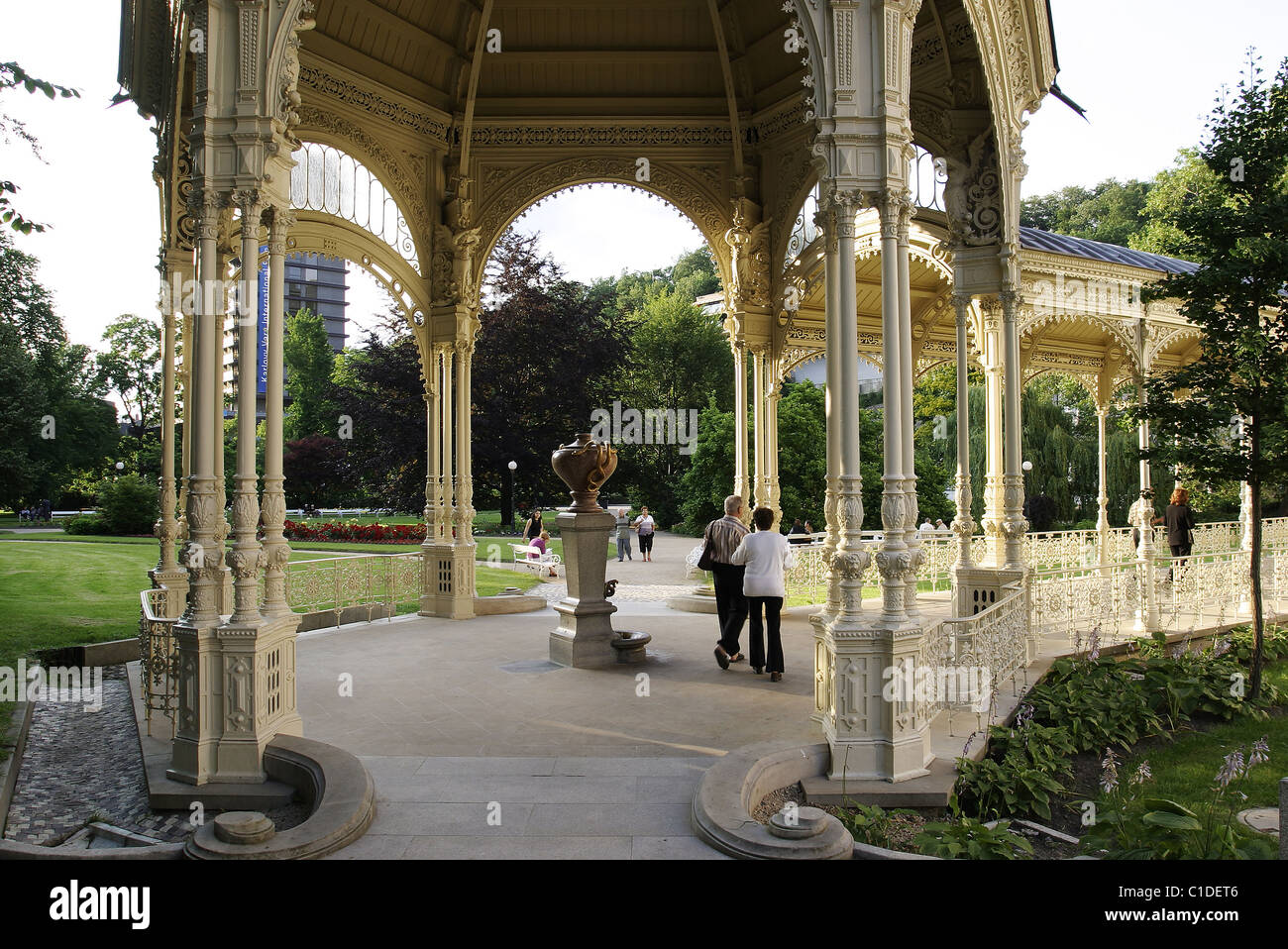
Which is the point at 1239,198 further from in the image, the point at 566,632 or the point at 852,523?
the point at 566,632

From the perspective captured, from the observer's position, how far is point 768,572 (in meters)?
7.71

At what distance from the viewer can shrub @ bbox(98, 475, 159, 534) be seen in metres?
28.8

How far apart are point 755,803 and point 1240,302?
755 cm

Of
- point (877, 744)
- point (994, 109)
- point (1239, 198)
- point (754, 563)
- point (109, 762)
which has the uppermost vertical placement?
point (994, 109)

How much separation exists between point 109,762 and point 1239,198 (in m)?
11.8

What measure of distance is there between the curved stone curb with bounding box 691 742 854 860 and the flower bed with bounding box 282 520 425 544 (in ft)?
75.8

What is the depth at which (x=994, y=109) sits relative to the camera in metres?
8.57

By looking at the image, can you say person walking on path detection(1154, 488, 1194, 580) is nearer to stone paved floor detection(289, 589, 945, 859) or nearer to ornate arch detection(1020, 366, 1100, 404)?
ornate arch detection(1020, 366, 1100, 404)

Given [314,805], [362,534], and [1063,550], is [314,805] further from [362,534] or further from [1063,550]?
[362,534]

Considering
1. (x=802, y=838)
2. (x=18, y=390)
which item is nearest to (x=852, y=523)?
(x=802, y=838)

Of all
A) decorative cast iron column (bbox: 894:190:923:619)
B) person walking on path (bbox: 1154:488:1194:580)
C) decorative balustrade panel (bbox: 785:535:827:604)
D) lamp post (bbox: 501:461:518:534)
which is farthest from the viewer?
lamp post (bbox: 501:461:518:534)

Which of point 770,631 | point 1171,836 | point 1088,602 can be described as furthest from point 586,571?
point 1088,602

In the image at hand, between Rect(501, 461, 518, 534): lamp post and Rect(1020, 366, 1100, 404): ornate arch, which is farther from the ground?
Rect(1020, 366, 1100, 404): ornate arch

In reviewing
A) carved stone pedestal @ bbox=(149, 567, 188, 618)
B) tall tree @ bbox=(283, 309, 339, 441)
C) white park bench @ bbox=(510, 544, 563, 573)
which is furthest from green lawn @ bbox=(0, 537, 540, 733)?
tall tree @ bbox=(283, 309, 339, 441)
